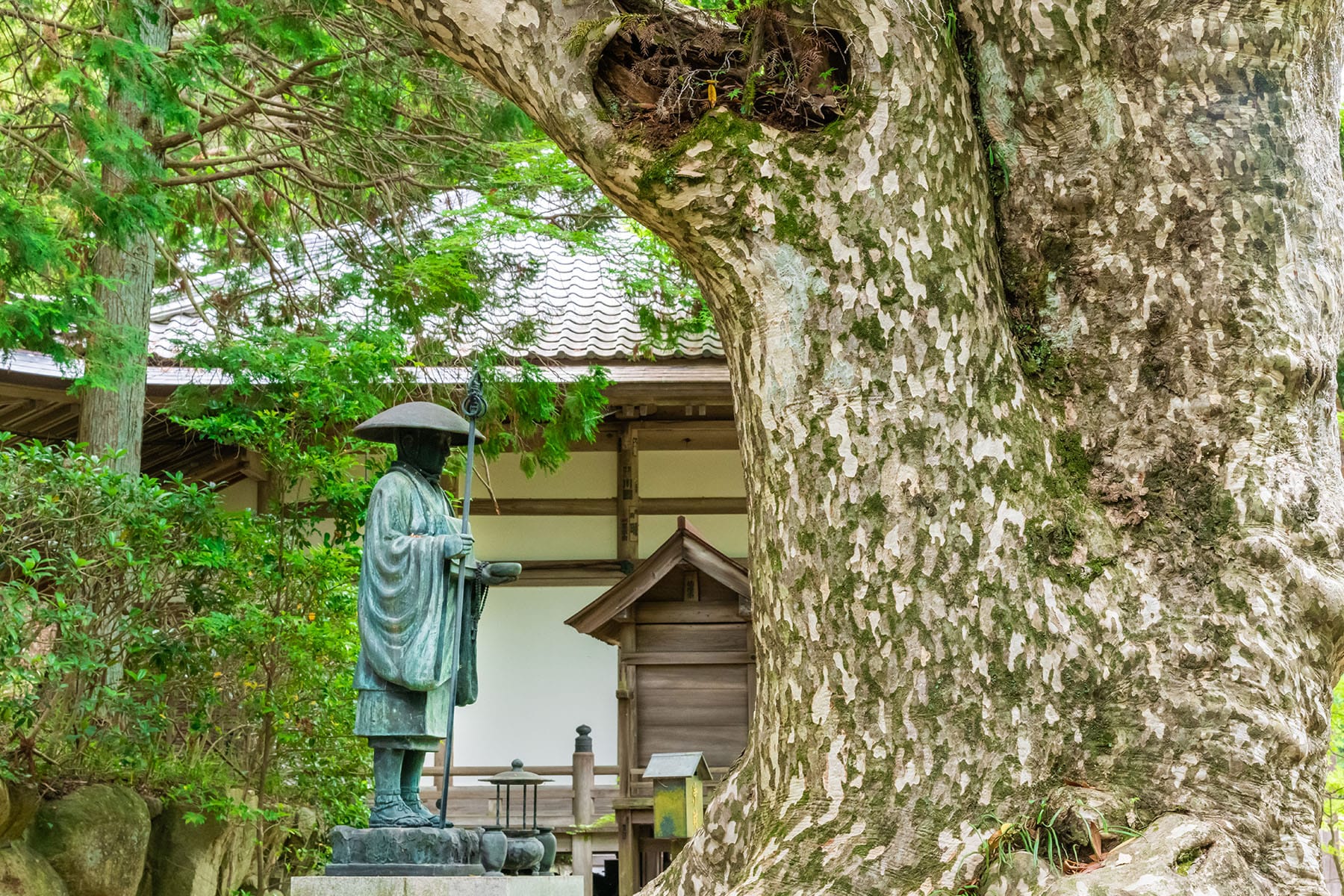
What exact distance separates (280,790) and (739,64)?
638 cm

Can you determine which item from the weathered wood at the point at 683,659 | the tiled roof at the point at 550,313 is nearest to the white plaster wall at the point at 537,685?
the weathered wood at the point at 683,659

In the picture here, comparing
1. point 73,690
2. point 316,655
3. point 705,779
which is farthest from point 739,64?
point 73,690

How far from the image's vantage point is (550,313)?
1070cm

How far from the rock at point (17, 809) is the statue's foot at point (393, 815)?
274cm

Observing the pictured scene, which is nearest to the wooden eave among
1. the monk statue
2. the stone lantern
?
the stone lantern

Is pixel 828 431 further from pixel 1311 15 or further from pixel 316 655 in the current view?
pixel 316 655

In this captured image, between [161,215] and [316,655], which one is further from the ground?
[161,215]

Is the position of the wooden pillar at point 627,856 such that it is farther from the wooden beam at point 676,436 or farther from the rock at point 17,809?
the rock at point 17,809

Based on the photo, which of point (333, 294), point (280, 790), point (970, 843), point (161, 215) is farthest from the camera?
point (333, 294)

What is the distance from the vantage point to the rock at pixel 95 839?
675cm

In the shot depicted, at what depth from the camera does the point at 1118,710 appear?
254cm

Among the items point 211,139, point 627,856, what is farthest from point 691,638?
point 211,139

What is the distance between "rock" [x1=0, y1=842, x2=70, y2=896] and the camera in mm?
6332

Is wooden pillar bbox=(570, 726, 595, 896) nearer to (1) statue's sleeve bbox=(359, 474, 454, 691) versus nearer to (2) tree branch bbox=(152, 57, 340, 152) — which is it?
(1) statue's sleeve bbox=(359, 474, 454, 691)
